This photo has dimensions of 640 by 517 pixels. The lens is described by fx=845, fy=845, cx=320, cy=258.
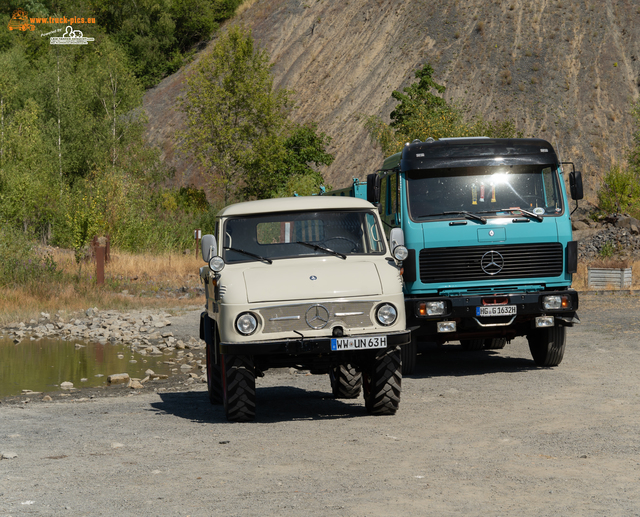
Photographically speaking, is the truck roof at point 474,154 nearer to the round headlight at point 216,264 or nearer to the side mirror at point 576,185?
the side mirror at point 576,185

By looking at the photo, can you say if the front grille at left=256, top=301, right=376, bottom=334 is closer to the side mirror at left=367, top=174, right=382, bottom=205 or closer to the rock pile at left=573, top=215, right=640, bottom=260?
the side mirror at left=367, top=174, right=382, bottom=205

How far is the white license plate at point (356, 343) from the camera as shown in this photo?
28.8ft

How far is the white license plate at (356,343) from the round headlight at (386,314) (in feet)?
0.86

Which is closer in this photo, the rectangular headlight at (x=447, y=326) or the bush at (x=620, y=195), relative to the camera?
the rectangular headlight at (x=447, y=326)

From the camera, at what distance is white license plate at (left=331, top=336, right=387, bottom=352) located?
879 cm

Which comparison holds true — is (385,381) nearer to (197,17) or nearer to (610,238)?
(610,238)

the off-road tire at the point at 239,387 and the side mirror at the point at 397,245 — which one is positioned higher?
the side mirror at the point at 397,245

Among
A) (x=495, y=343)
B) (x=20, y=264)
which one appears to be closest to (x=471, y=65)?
(x=20, y=264)

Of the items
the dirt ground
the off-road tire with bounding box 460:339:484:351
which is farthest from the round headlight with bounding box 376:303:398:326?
the off-road tire with bounding box 460:339:484:351

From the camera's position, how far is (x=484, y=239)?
12594 mm

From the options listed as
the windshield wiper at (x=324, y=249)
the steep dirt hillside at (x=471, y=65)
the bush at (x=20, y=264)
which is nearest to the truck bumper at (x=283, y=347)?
the windshield wiper at (x=324, y=249)

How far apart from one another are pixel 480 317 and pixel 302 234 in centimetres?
395

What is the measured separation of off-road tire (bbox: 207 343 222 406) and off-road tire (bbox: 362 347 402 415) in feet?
6.99

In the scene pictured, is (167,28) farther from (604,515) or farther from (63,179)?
(604,515)
